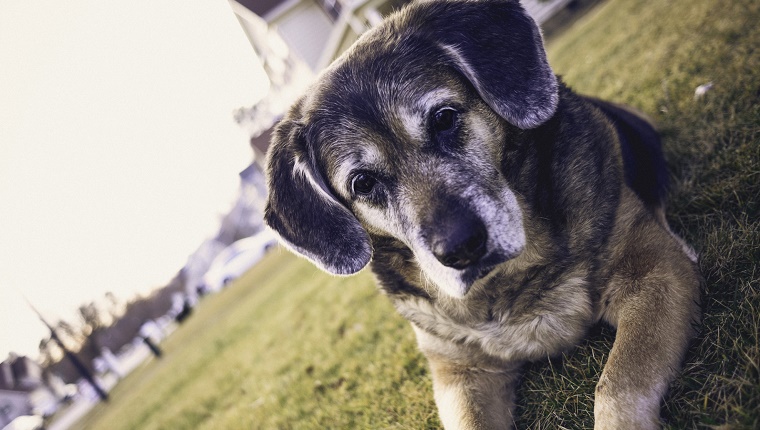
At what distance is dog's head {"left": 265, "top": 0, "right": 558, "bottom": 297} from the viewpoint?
2322 mm

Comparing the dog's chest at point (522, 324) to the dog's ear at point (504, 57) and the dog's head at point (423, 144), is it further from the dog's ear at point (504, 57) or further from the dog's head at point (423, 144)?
the dog's ear at point (504, 57)

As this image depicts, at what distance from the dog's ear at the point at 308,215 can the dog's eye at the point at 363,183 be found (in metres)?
0.15

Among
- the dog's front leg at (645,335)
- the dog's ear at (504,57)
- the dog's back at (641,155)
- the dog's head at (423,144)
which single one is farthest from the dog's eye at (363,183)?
the dog's back at (641,155)

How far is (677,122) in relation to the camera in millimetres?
4109

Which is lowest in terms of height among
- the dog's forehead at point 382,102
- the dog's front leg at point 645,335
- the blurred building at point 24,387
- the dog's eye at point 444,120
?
the blurred building at point 24,387

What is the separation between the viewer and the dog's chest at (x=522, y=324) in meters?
2.44

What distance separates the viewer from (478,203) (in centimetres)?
228

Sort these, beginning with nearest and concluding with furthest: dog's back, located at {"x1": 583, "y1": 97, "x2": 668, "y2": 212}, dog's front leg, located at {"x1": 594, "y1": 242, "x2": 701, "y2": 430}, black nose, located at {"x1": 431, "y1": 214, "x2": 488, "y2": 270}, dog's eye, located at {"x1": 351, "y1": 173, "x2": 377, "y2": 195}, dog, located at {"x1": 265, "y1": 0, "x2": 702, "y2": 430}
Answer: dog's front leg, located at {"x1": 594, "y1": 242, "x2": 701, "y2": 430} < black nose, located at {"x1": 431, "y1": 214, "x2": 488, "y2": 270} < dog, located at {"x1": 265, "y1": 0, "x2": 702, "y2": 430} < dog's eye, located at {"x1": 351, "y1": 173, "x2": 377, "y2": 195} < dog's back, located at {"x1": 583, "y1": 97, "x2": 668, "y2": 212}

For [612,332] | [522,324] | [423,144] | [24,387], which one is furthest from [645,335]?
[24,387]

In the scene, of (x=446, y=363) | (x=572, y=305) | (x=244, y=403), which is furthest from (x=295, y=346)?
(x=572, y=305)

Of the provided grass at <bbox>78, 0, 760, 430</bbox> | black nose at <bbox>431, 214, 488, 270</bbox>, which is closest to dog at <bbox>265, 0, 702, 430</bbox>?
black nose at <bbox>431, 214, 488, 270</bbox>

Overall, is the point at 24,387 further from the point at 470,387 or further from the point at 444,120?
the point at 444,120

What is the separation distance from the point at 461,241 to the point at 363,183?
0.91m

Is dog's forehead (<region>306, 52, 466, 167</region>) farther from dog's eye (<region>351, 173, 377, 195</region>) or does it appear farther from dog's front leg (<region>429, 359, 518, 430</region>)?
dog's front leg (<region>429, 359, 518, 430</region>)
